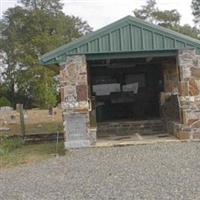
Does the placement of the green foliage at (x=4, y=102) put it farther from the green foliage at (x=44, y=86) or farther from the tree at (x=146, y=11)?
the tree at (x=146, y=11)

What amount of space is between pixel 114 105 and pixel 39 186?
Answer: 38.5 feet

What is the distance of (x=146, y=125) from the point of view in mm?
17297

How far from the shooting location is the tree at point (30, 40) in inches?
1590

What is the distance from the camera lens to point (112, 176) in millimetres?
9281

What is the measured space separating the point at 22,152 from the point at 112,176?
19.3 feet

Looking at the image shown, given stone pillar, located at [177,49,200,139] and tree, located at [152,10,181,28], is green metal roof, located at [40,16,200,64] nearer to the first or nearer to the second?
stone pillar, located at [177,49,200,139]

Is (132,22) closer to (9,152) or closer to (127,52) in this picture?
(127,52)

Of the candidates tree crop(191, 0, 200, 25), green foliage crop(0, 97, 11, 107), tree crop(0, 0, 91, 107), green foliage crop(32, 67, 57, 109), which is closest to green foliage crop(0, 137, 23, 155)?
green foliage crop(32, 67, 57, 109)

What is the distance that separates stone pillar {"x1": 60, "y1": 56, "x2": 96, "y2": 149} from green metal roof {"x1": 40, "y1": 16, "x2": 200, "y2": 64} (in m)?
0.34

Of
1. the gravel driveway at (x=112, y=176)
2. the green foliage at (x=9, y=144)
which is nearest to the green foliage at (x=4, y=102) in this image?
the green foliage at (x=9, y=144)

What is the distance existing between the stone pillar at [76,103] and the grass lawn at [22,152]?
2.09 feet

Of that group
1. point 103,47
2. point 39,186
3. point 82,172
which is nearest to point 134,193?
point 39,186

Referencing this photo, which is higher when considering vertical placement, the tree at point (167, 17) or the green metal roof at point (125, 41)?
the tree at point (167, 17)

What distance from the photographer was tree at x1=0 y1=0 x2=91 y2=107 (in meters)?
40.4
